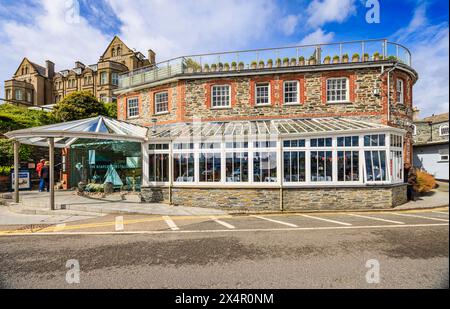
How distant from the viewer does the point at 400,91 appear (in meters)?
14.4

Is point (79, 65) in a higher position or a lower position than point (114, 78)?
higher

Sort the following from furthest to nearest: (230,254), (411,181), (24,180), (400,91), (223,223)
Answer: (24,180), (400,91), (411,181), (223,223), (230,254)

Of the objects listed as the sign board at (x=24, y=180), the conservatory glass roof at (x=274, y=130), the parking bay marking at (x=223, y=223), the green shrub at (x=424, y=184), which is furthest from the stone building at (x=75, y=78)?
the green shrub at (x=424, y=184)

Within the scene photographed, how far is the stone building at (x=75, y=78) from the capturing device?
4050cm

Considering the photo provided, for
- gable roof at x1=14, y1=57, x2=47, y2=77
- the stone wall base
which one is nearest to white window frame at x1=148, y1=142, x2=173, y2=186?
the stone wall base

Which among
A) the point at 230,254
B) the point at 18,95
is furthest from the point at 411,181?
the point at 18,95

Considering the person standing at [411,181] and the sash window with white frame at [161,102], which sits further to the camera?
the sash window with white frame at [161,102]

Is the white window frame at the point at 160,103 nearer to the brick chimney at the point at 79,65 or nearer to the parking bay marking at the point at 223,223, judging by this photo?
the parking bay marking at the point at 223,223

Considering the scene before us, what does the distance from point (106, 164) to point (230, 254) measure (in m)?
13.2

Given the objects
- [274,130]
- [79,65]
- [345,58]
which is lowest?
[274,130]

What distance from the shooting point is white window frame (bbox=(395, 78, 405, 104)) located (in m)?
14.2

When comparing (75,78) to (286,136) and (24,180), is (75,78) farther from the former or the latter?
(286,136)

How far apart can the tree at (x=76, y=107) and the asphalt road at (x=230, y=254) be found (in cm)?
2513
